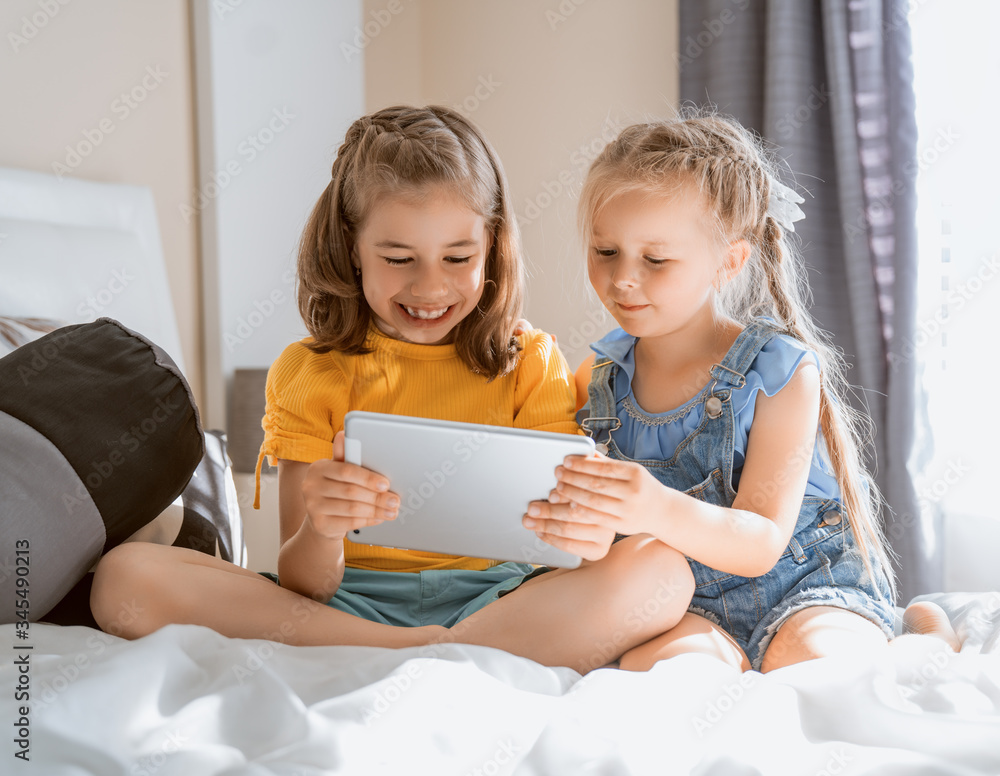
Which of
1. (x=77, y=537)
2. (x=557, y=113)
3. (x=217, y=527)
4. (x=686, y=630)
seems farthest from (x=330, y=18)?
(x=686, y=630)

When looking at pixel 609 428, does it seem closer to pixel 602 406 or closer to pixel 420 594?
pixel 602 406

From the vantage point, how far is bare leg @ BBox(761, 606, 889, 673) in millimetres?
1002

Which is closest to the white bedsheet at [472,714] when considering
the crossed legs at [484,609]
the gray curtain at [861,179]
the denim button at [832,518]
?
the crossed legs at [484,609]

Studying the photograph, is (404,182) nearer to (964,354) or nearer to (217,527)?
(217,527)

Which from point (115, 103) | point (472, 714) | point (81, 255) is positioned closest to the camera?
point (472, 714)

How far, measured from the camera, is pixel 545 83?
9.39ft

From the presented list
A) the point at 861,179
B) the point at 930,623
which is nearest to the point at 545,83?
the point at 861,179

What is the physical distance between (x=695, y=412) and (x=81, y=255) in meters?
1.20

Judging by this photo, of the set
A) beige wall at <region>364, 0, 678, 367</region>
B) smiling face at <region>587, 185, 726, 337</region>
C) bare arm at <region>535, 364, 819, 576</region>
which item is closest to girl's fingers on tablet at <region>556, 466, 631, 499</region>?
bare arm at <region>535, 364, 819, 576</region>

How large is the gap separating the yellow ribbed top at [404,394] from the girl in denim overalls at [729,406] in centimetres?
10

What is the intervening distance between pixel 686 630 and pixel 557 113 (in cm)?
219

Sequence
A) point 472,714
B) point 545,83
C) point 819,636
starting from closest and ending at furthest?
point 472,714 → point 819,636 → point 545,83

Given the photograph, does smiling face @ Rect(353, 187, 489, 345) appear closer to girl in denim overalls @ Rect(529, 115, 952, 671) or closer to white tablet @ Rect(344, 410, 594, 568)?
girl in denim overalls @ Rect(529, 115, 952, 671)

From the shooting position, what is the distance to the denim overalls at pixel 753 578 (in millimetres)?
1150
